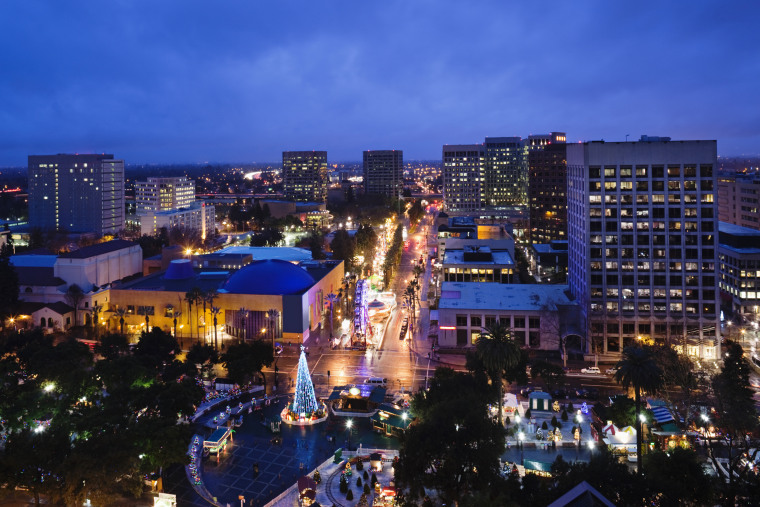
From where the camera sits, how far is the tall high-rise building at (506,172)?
17500 cm

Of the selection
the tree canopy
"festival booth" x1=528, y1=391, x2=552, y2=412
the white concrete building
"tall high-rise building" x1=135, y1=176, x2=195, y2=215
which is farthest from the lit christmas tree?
"tall high-rise building" x1=135, y1=176, x2=195, y2=215

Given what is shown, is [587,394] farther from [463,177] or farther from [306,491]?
[463,177]

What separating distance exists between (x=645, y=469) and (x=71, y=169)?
152 m

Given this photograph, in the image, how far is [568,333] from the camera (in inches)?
2424

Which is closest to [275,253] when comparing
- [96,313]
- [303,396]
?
[96,313]

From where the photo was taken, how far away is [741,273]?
7450 centimetres

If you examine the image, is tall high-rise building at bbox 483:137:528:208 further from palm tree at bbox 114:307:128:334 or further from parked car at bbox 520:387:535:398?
parked car at bbox 520:387:535:398

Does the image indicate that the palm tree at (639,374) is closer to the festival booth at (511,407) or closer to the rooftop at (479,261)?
the festival booth at (511,407)

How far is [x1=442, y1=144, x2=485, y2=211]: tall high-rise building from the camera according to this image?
174 meters

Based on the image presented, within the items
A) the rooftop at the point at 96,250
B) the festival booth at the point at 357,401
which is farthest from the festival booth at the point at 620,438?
the rooftop at the point at 96,250

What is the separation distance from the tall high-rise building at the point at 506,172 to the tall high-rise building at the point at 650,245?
115 meters

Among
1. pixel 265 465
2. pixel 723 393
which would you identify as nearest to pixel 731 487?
pixel 723 393

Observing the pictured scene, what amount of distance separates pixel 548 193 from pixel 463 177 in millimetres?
47448

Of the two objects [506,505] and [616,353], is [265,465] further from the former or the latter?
[616,353]
